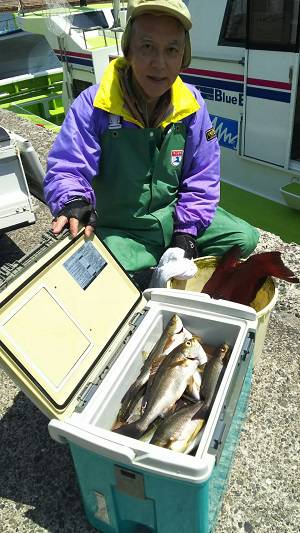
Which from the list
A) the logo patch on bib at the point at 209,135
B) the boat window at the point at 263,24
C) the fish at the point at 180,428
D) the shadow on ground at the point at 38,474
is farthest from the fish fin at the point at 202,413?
the boat window at the point at 263,24

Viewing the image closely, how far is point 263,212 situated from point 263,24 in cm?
184

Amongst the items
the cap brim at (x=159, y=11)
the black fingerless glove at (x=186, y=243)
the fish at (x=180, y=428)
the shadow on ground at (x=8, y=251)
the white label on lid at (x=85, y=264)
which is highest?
the cap brim at (x=159, y=11)

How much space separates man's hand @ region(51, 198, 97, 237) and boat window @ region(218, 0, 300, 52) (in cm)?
301

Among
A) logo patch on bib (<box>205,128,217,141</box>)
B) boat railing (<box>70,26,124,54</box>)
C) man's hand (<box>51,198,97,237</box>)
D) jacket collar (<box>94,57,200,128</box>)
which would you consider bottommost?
man's hand (<box>51,198,97,237</box>)

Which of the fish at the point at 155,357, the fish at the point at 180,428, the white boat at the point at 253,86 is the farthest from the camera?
the white boat at the point at 253,86

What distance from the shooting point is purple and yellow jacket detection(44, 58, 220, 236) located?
2179 millimetres

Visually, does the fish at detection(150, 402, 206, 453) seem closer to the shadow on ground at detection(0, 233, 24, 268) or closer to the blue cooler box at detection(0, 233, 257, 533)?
the blue cooler box at detection(0, 233, 257, 533)

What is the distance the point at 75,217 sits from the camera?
1893mm

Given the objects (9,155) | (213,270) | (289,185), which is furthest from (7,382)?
(289,185)

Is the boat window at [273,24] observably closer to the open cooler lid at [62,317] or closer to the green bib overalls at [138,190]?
the green bib overalls at [138,190]

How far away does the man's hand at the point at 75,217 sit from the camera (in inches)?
72.0

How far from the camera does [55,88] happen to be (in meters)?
10.4

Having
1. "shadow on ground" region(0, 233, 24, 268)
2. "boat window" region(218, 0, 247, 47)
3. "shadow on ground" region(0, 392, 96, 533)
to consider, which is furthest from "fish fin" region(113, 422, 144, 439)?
"boat window" region(218, 0, 247, 47)

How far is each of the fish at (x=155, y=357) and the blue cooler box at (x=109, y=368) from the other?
0.10ft
